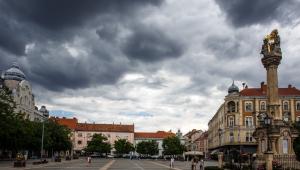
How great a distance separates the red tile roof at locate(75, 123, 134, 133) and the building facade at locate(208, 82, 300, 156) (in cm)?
9021

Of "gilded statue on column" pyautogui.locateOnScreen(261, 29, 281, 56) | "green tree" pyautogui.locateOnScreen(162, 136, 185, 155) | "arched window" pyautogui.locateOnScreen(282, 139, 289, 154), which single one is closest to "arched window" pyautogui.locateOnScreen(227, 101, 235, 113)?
"green tree" pyautogui.locateOnScreen(162, 136, 185, 155)

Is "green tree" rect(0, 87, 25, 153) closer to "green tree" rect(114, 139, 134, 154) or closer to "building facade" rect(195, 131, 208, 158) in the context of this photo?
"green tree" rect(114, 139, 134, 154)

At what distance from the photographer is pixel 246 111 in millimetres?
101500

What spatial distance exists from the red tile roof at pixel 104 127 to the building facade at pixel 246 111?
9021cm

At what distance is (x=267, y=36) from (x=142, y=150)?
110699 millimetres

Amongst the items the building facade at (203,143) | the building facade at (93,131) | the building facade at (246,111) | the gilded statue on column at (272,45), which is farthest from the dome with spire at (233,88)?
the building facade at (93,131)

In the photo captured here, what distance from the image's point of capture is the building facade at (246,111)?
3895 inches

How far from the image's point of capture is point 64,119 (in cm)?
18762

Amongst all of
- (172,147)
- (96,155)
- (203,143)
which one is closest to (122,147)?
(96,155)

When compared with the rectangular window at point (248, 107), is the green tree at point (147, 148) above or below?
below

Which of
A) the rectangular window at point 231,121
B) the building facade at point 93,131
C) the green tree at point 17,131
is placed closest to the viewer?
the green tree at point 17,131

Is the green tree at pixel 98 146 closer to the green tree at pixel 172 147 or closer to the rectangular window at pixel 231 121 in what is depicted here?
the green tree at pixel 172 147

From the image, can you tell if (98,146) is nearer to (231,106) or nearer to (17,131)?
(231,106)

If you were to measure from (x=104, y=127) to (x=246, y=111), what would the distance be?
3919 inches
